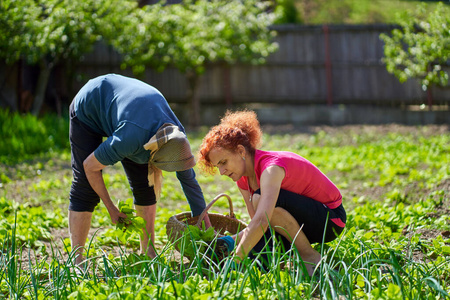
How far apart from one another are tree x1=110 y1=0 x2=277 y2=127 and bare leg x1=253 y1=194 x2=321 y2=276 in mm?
7830

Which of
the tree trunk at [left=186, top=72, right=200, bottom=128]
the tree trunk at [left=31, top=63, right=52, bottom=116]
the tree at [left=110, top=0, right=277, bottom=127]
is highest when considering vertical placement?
the tree at [left=110, top=0, right=277, bottom=127]

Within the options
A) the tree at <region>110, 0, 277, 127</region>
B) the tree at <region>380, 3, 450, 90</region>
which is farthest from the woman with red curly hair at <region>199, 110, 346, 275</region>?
the tree at <region>110, 0, 277, 127</region>

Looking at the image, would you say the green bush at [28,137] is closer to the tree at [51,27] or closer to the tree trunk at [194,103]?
the tree at [51,27]

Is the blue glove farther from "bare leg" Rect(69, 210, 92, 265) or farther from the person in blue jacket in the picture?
"bare leg" Rect(69, 210, 92, 265)

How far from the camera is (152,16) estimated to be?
10.7 metres

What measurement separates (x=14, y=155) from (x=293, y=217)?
5656 mm

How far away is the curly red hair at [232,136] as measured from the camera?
300cm

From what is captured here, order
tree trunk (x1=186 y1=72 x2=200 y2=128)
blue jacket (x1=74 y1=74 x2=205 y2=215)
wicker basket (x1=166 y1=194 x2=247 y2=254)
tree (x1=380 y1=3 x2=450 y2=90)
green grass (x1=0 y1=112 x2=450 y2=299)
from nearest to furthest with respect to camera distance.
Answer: green grass (x1=0 y1=112 x2=450 y2=299) → blue jacket (x1=74 y1=74 x2=205 y2=215) → wicker basket (x1=166 y1=194 x2=247 y2=254) → tree (x1=380 y1=3 x2=450 y2=90) → tree trunk (x1=186 y1=72 x2=200 y2=128)

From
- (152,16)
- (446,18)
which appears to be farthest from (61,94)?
(446,18)

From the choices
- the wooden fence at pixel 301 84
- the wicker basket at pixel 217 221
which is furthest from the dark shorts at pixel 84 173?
the wooden fence at pixel 301 84

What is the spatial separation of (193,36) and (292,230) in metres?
8.16

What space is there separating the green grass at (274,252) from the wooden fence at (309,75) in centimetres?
152

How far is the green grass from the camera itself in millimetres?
2367

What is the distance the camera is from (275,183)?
2918 mm
